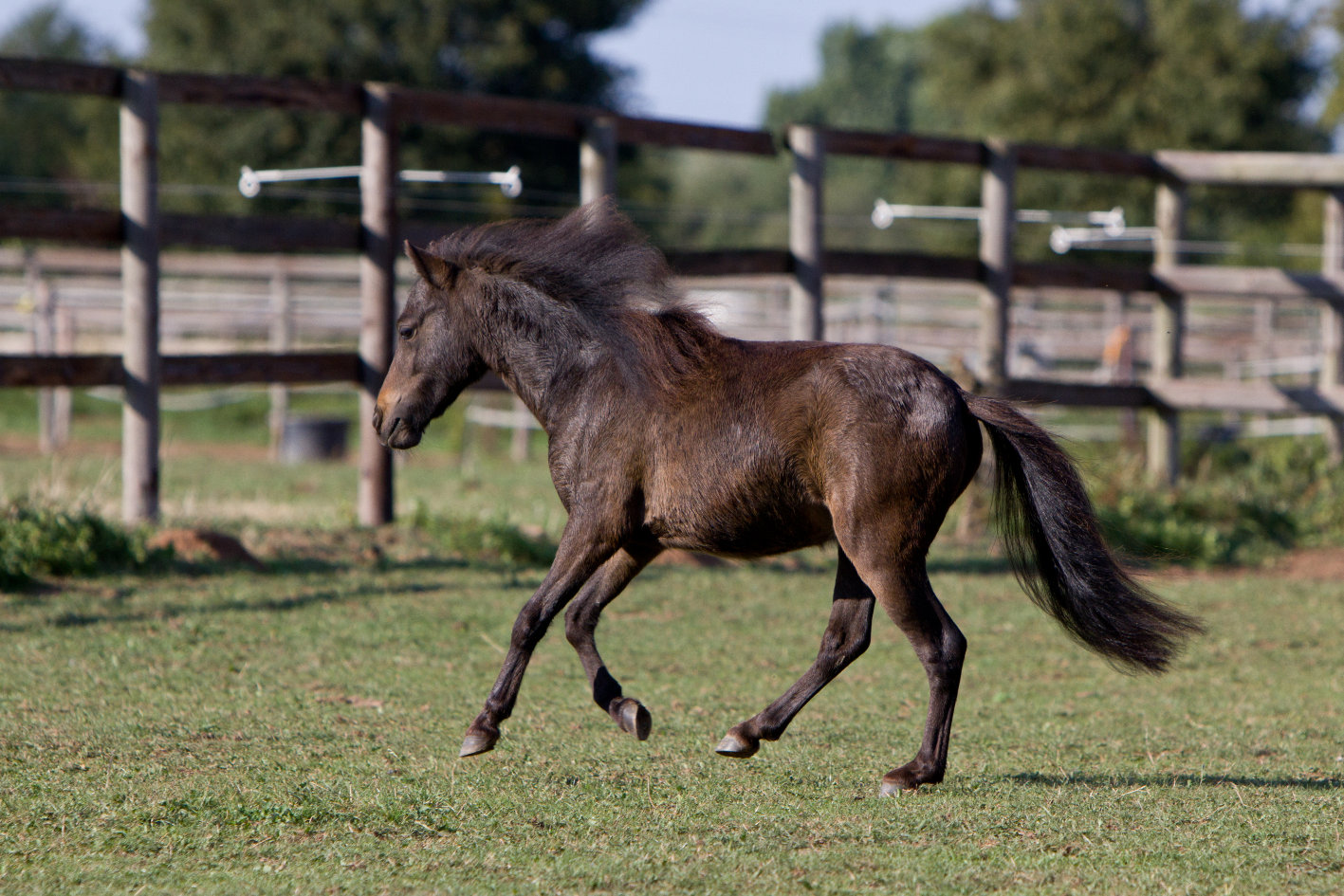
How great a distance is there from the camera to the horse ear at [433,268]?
16.6ft

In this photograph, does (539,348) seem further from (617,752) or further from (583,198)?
(583,198)

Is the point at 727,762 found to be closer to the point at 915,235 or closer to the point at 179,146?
the point at 179,146

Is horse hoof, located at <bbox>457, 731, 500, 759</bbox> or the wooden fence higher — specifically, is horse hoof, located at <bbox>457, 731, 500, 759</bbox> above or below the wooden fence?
below

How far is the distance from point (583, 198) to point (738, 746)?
6.14 m

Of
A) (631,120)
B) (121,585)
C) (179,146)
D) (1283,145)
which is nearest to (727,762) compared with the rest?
(121,585)

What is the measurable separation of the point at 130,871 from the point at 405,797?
2.98 feet

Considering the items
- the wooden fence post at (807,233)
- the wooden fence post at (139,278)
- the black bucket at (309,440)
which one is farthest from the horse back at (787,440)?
the black bucket at (309,440)

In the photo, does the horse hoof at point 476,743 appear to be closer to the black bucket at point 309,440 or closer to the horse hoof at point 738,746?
the horse hoof at point 738,746

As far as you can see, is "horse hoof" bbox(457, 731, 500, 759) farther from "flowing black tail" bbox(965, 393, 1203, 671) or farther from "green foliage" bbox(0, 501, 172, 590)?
"green foliage" bbox(0, 501, 172, 590)

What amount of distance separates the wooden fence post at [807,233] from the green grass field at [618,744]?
1.93m

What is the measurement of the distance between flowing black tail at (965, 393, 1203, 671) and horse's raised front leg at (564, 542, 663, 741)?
4.13ft

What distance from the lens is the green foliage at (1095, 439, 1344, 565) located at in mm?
10320

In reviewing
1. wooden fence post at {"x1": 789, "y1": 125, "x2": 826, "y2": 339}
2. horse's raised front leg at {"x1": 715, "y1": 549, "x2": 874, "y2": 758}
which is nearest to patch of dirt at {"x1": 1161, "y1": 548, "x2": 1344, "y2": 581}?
wooden fence post at {"x1": 789, "y1": 125, "x2": 826, "y2": 339}

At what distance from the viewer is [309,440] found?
1627 centimetres
